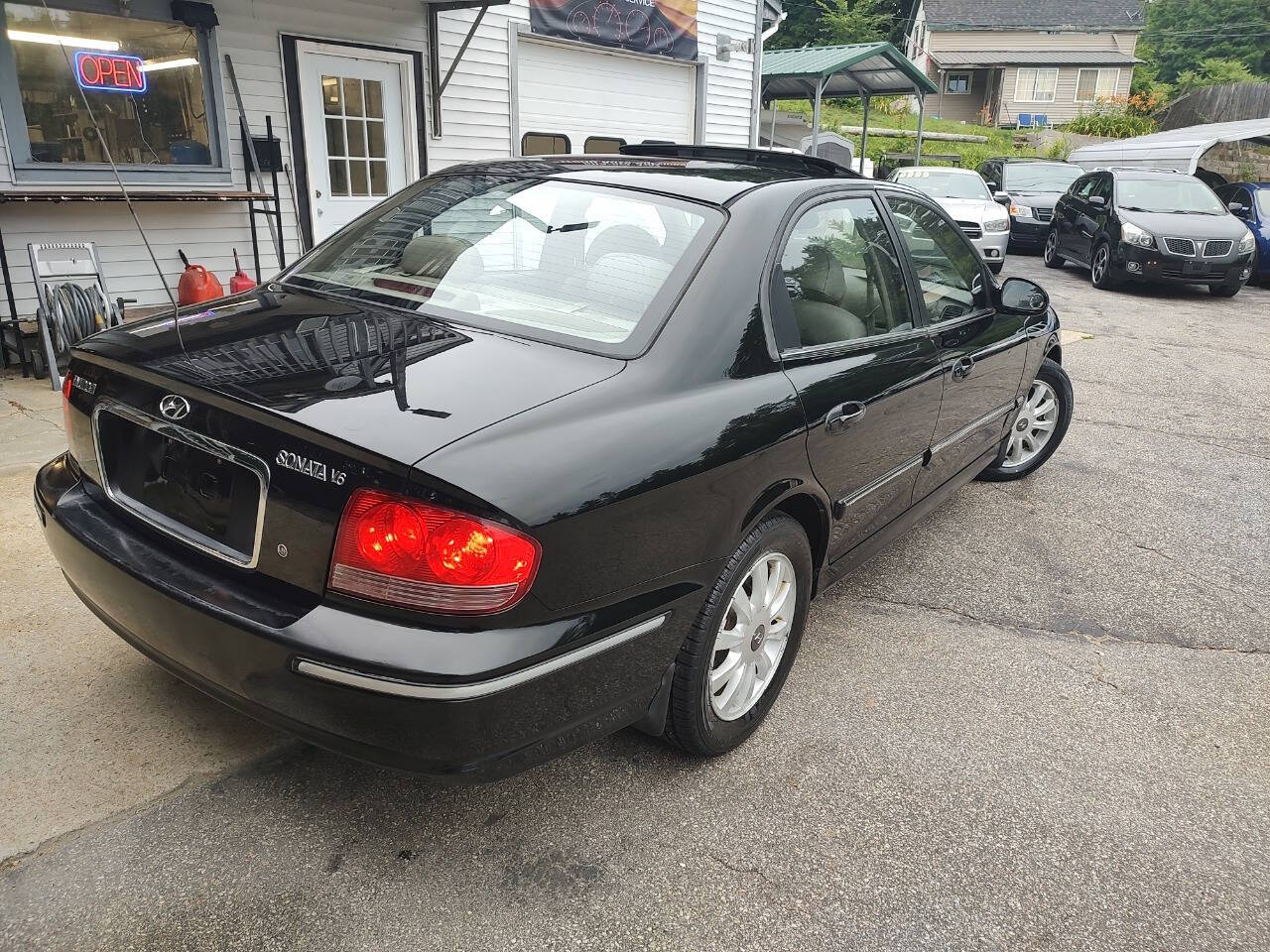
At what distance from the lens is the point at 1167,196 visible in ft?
42.7

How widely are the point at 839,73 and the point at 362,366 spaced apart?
1892 cm

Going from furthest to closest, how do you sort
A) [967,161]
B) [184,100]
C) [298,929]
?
[967,161] → [184,100] → [298,929]

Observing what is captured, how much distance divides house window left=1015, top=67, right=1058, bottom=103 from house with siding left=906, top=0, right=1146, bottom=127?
0.05 m

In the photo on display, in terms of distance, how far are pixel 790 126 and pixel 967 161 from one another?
642 cm

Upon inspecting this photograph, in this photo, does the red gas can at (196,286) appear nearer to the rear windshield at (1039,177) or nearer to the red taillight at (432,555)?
the red taillight at (432,555)

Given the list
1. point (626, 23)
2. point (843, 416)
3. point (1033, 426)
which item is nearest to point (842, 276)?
point (843, 416)

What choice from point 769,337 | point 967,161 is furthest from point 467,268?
point 967,161

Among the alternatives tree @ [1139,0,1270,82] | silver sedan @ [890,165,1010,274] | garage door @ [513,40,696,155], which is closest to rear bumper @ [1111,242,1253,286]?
silver sedan @ [890,165,1010,274]

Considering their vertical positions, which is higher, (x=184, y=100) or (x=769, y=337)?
(x=184, y=100)

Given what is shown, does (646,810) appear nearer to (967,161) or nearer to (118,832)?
(118,832)

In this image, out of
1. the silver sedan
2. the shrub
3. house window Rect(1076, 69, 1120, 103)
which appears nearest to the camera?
the silver sedan

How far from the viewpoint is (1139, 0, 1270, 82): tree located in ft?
176

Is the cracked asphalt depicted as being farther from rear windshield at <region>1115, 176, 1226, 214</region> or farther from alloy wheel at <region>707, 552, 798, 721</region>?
rear windshield at <region>1115, 176, 1226, 214</region>

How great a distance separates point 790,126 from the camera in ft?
108
